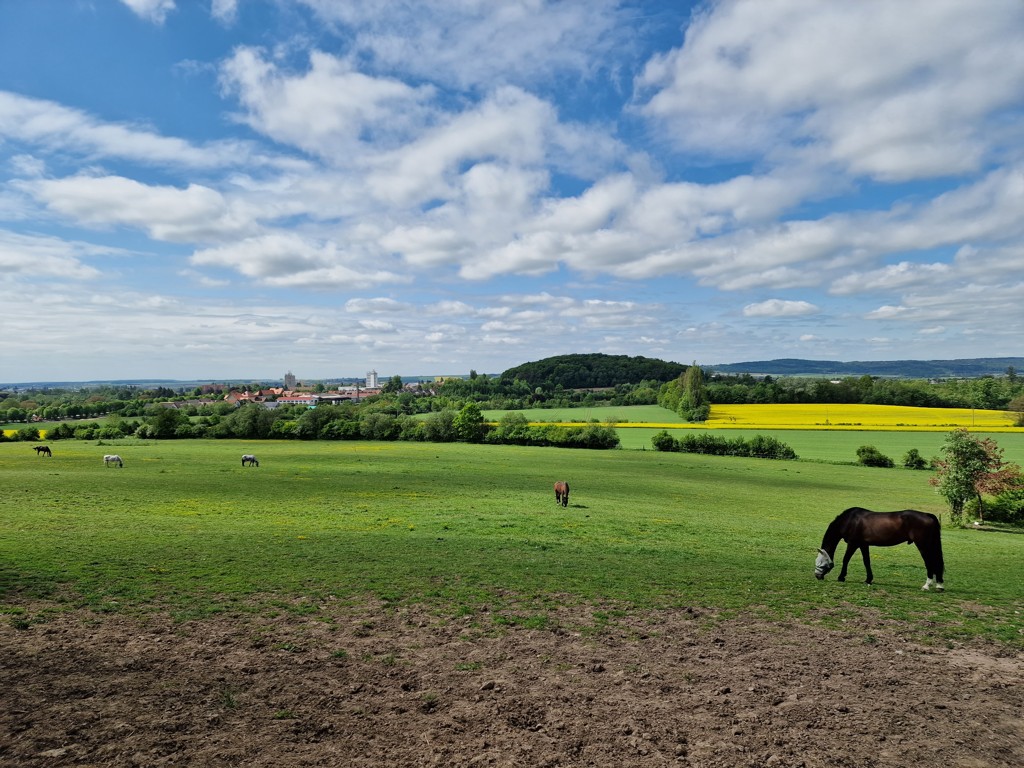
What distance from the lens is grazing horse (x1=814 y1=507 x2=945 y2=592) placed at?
14.8m

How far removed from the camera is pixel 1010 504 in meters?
33.0

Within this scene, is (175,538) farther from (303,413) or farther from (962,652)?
(303,413)

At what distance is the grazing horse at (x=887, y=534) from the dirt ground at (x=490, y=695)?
3756mm

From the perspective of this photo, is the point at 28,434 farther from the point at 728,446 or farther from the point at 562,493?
the point at 728,446

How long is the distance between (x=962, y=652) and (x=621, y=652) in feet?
23.1

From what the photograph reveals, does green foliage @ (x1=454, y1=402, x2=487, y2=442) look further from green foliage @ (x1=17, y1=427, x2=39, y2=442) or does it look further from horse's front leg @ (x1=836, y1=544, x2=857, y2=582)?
horse's front leg @ (x1=836, y1=544, x2=857, y2=582)

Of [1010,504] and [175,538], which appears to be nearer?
[175,538]

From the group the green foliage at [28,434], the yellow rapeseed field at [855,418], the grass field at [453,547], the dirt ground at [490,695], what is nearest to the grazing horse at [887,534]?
the grass field at [453,547]

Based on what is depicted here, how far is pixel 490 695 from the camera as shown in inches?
351

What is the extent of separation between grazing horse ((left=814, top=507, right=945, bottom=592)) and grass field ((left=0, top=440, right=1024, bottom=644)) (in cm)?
67

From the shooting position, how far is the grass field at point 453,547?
1380 centimetres

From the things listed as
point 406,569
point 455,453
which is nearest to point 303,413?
point 455,453

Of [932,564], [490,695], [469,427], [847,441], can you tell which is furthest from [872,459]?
[490,695]

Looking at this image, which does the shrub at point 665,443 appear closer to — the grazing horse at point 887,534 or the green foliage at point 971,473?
the green foliage at point 971,473
